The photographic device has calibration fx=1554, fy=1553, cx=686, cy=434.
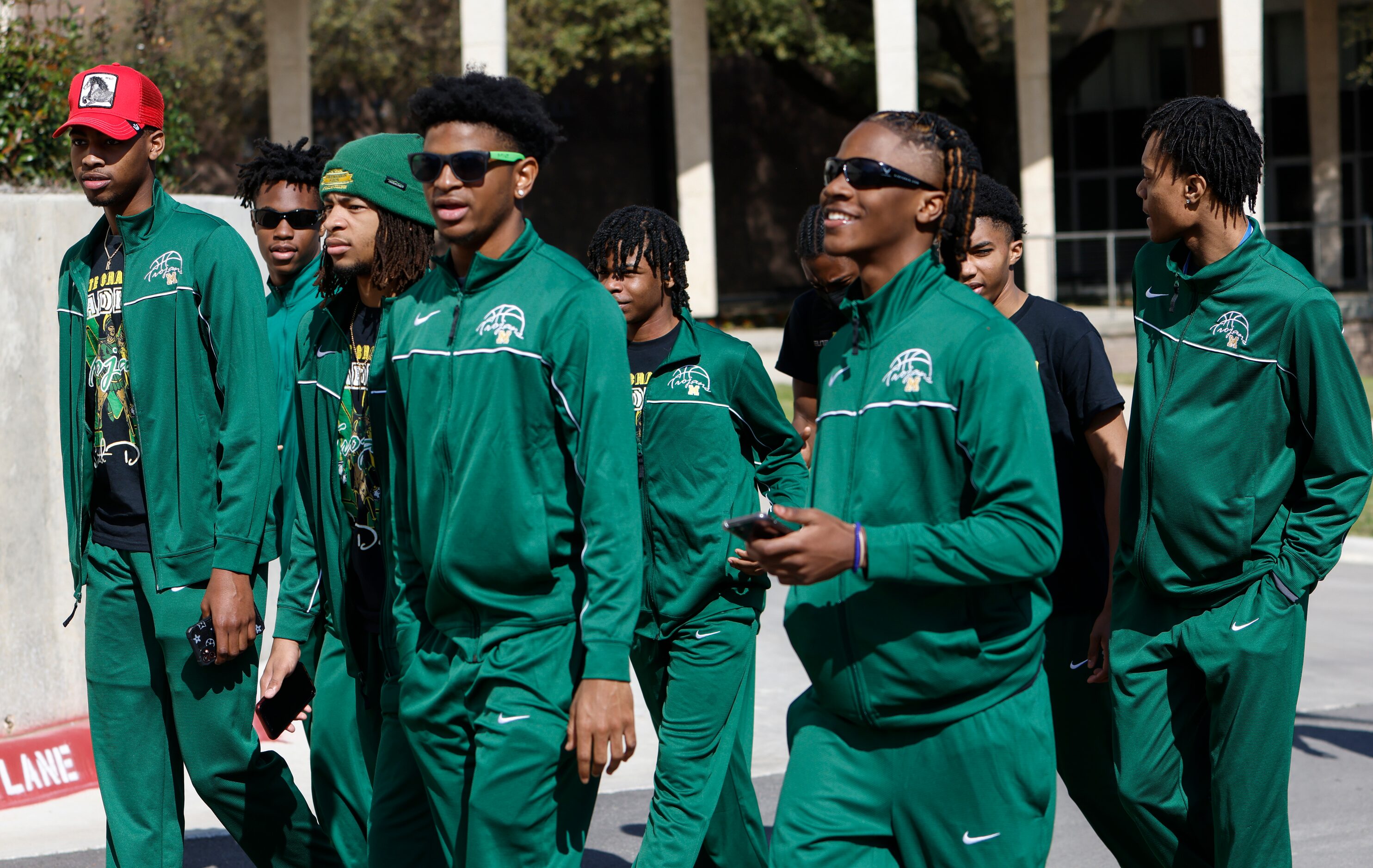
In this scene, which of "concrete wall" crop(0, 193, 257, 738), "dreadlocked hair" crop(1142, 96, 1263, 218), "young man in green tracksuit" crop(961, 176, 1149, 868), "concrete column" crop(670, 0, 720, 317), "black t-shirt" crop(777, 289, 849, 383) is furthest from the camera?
"concrete column" crop(670, 0, 720, 317)

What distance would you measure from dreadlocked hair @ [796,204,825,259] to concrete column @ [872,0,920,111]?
634 inches

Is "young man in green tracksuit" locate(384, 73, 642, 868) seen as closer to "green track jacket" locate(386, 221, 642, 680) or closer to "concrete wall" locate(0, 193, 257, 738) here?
"green track jacket" locate(386, 221, 642, 680)

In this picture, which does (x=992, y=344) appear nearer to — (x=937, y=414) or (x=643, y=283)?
(x=937, y=414)

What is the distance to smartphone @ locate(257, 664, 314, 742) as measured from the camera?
4.53 metres

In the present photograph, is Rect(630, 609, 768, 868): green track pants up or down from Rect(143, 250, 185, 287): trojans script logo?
down

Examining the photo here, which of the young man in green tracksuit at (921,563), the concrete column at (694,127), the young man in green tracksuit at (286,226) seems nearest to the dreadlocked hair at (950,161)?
the young man in green tracksuit at (921,563)

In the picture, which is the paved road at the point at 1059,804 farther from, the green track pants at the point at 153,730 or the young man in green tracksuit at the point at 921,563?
the young man in green tracksuit at the point at 921,563

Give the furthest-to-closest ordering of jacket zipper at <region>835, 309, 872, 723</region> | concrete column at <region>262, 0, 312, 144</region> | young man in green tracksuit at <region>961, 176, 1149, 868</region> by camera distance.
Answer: concrete column at <region>262, 0, 312, 144</region> → young man in green tracksuit at <region>961, 176, 1149, 868</region> → jacket zipper at <region>835, 309, 872, 723</region>

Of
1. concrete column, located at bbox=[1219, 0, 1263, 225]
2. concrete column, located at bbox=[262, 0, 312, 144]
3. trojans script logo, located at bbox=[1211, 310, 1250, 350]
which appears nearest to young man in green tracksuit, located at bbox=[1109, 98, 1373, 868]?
trojans script logo, located at bbox=[1211, 310, 1250, 350]

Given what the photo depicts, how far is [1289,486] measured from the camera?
4.01m

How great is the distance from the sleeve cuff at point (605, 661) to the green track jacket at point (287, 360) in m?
1.66

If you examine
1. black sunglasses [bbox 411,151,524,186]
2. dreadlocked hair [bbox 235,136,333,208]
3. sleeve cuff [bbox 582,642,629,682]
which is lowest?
sleeve cuff [bbox 582,642,629,682]

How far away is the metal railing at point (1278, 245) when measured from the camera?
923 inches

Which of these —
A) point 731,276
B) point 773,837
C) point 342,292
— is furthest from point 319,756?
point 731,276
